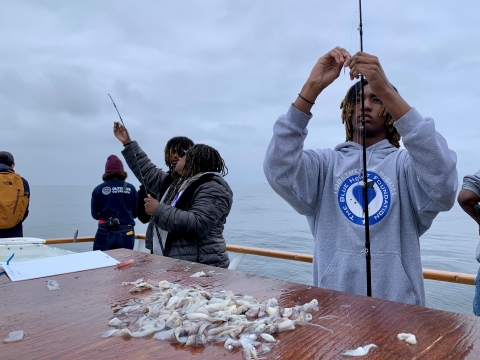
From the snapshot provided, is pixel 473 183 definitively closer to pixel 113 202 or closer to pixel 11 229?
pixel 113 202

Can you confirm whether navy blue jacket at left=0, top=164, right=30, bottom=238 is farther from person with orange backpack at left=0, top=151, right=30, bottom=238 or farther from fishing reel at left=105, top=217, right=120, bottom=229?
fishing reel at left=105, top=217, right=120, bottom=229

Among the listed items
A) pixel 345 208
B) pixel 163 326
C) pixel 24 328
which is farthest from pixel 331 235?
pixel 24 328

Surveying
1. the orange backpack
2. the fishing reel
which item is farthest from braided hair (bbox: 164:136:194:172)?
the orange backpack

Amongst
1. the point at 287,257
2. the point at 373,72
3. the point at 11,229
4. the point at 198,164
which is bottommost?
the point at 287,257

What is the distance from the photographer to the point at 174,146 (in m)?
3.38

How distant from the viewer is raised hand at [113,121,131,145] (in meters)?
3.51

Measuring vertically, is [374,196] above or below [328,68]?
below

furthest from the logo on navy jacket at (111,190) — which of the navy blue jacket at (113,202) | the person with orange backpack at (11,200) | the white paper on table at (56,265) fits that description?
the white paper on table at (56,265)

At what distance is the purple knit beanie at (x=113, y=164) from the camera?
520 cm

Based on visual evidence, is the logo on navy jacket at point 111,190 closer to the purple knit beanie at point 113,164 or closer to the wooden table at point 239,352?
the purple knit beanie at point 113,164

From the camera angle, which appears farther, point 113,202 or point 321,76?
point 113,202

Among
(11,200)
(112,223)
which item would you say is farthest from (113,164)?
(11,200)

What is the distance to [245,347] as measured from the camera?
0.84m

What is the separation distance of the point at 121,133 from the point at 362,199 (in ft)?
8.20
